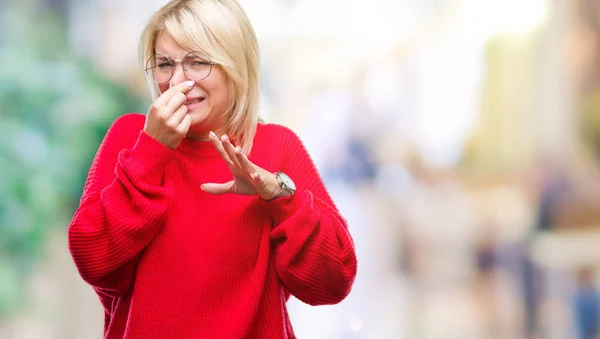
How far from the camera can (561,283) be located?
229cm

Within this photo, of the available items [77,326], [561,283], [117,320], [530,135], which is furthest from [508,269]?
[117,320]

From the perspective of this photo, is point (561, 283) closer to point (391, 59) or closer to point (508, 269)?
point (508, 269)

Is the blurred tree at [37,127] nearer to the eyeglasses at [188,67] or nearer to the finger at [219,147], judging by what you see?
the eyeglasses at [188,67]

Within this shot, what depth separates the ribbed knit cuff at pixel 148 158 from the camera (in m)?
1.05

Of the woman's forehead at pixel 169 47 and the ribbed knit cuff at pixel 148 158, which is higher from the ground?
the woman's forehead at pixel 169 47

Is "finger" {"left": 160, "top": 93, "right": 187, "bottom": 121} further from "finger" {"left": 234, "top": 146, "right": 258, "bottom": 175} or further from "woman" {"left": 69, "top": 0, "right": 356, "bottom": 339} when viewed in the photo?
"finger" {"left": 234, "top": 146, "right": 258, "bottom": 175}

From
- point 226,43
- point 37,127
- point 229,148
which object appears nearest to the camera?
point 229,148

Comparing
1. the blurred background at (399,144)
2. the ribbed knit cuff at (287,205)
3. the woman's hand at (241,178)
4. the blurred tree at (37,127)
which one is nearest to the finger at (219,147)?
the woman's hand at (241,178)

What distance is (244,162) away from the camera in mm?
1021

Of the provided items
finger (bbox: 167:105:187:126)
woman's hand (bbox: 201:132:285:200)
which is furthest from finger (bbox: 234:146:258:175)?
→ finger (bbox: 167:105:187:126)

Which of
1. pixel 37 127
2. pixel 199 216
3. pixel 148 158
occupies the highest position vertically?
pixel 148 158

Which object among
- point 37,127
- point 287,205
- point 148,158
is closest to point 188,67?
point 148,158

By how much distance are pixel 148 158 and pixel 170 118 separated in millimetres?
66

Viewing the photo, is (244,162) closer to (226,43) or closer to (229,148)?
(229,148)
